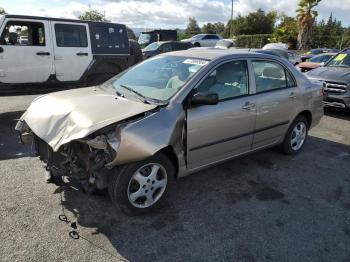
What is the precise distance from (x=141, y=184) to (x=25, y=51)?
5.28 meters

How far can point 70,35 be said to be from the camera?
→ 7.79 m

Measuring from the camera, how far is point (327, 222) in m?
3.52

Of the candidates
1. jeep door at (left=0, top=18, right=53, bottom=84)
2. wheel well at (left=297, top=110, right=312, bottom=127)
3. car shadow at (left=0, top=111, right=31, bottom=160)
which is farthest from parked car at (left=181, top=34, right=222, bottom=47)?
wheel well at (left=297, top=110, right=312, bottom=127)

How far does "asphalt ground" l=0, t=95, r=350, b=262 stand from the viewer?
2.96 metres

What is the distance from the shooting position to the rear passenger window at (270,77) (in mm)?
4422

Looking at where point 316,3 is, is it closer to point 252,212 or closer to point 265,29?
point 265,29

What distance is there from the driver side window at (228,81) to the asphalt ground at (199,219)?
1.17 meters

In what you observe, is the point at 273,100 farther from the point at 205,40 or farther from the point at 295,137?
the point at 205,40

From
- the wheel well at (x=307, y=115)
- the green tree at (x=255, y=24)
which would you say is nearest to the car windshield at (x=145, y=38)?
the wheel well at (x=307, y=115)

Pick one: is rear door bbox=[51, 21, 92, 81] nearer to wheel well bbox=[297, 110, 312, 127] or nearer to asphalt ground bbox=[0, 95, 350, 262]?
asphalt ground bbox=[0, 95, 350, 262]

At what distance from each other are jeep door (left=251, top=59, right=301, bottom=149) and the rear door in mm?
4875

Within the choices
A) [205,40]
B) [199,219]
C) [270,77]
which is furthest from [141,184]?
[205,40]

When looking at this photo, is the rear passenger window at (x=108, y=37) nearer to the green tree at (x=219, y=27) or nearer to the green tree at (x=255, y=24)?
the green tree at (x=255, y=24)

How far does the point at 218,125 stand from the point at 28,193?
7.69ft
